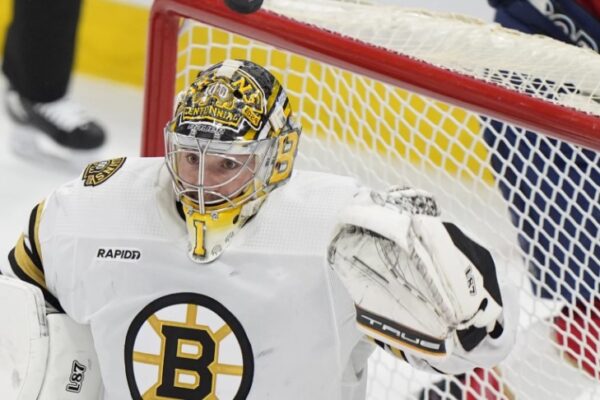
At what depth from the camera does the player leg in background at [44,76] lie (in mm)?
2662

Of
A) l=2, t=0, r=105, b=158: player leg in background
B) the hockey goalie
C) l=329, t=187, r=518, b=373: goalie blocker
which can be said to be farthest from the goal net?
l=2, t=0, r=105, b=158: player leg in background

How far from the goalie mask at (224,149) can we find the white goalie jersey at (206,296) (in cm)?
3

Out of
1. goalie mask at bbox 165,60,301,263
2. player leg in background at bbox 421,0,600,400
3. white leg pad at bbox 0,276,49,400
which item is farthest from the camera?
player leg in background at bbox 421,0,600,400

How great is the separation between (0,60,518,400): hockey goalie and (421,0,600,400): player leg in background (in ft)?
1.05

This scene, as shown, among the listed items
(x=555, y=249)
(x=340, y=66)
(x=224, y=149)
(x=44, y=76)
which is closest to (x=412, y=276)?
(x=224, y=149)

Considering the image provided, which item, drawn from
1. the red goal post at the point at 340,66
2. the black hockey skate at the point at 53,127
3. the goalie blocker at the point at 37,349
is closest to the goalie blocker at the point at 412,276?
the red goal post at the point at 340,66

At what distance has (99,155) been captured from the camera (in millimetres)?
2926

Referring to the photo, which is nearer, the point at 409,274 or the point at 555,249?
the point at 409,274

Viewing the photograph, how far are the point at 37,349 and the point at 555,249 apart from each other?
28.6 inches

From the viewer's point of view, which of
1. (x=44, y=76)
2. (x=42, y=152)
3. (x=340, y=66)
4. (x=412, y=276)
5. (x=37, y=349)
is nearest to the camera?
(x=412, y=276)

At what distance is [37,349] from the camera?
4.95 ft

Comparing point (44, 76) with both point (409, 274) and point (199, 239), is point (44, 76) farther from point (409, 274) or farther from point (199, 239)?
point (409, 274)

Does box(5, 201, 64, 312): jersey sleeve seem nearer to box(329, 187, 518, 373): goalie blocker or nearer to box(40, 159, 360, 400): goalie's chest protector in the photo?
box(40, 159, 360, 400): goalie's chest protector

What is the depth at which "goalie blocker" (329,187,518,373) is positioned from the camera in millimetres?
1222
